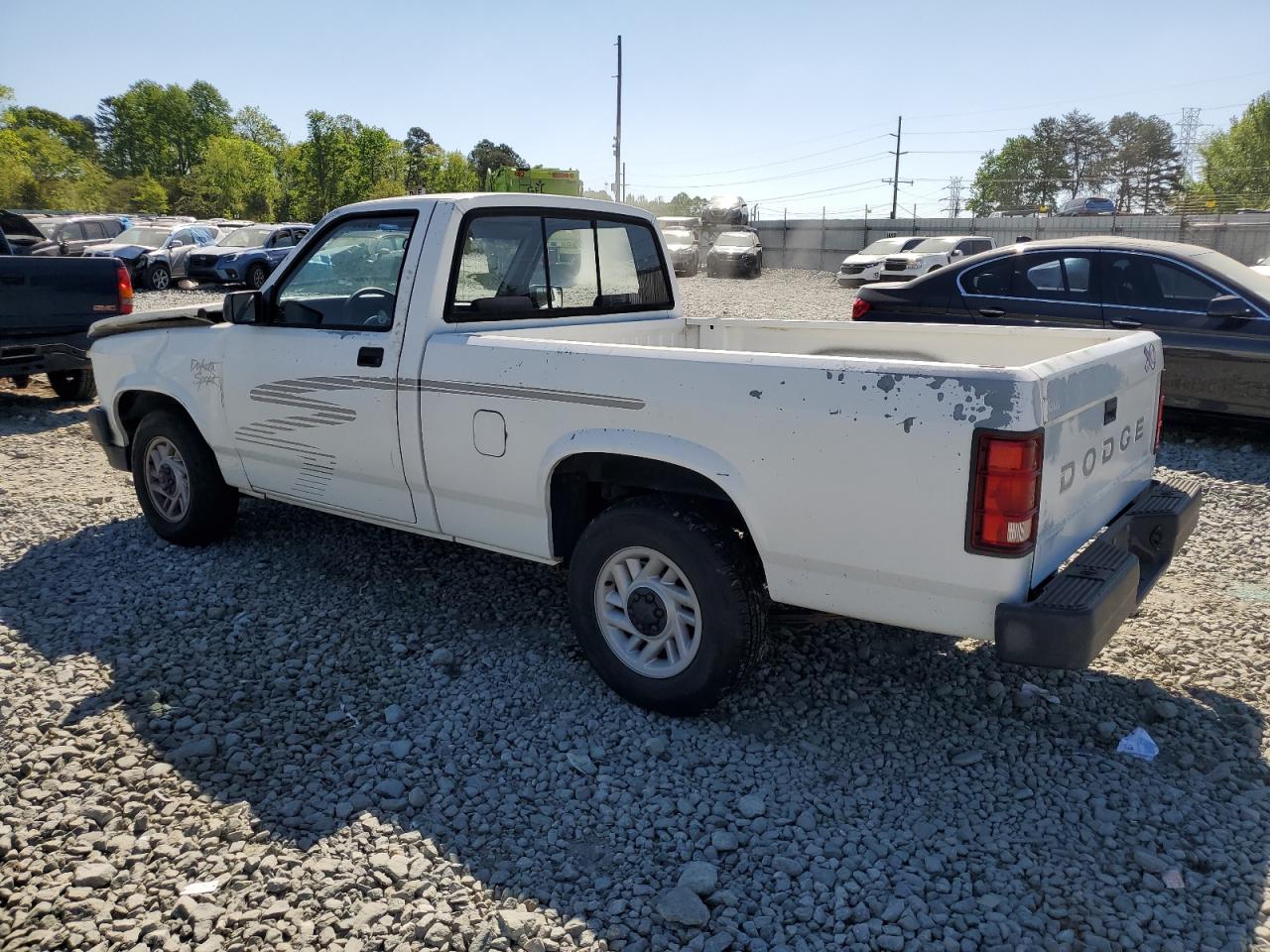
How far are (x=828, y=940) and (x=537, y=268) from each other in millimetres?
3200

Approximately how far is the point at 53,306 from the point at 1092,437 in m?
8.83

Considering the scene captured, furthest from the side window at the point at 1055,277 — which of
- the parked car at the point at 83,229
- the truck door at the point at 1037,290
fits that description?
the parked car at the point at 83,229

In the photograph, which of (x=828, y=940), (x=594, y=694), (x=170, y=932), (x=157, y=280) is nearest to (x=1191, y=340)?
(x=594, y=694)

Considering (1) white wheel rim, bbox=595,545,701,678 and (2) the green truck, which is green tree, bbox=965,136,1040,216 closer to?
(2) the green truck

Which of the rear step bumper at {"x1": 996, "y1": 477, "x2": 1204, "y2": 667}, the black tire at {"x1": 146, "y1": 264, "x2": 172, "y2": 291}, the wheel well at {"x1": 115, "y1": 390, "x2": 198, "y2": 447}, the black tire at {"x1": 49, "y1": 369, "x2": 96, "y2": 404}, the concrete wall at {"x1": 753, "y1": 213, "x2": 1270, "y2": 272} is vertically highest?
the concrete wall at {"x1": 753, "y1": 213, "x2": 1270, "y2": 272}

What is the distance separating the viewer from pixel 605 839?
2.99 m

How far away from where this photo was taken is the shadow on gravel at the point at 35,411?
885cm

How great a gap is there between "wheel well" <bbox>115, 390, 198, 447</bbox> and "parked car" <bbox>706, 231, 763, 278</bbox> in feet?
94.9

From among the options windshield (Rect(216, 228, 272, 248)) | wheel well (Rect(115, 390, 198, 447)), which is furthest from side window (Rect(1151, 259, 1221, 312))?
windshield (Rect(216, 228, 272, 248))

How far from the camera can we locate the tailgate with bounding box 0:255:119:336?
328 inches

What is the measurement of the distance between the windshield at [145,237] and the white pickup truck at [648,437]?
863 inches

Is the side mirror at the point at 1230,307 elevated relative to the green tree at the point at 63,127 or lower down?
lower down

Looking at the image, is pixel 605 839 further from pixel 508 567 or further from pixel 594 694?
pixel 508 567

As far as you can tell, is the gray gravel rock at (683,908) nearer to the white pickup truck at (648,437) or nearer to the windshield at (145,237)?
the white pickup truck at (648,437)
